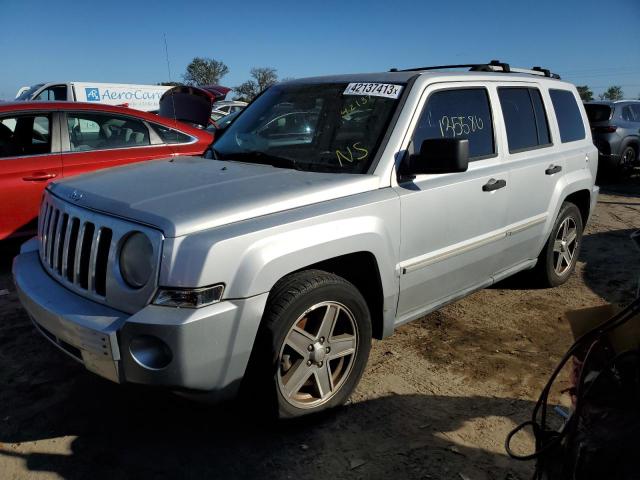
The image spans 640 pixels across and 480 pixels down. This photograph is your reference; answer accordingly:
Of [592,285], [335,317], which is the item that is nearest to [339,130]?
[335,317]

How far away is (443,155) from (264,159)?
44.0 inches

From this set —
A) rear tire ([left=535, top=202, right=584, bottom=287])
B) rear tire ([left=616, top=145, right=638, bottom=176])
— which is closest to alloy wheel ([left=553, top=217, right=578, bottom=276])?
rear tire ([left=535, top=202, right=584, bottom=287])

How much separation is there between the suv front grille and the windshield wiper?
1128 mm

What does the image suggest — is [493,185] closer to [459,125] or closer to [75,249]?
[459,125]

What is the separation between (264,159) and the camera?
3332mm

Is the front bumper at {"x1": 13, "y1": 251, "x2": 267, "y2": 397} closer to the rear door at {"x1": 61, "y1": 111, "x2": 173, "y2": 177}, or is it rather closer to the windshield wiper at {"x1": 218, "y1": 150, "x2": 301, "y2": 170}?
the windshield wiper at {"x1": 218, "y1": 150, "x2": 301, "y2": 170}

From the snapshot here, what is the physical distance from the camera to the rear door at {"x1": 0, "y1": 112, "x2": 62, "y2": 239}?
4.93 metres

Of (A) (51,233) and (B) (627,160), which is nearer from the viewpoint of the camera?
(A) (51,233)

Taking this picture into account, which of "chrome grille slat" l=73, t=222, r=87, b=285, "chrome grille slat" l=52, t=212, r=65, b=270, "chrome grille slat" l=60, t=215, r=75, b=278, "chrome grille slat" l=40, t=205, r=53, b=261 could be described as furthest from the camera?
"chrome grille slat" l=40, t=205, r=53, b=261

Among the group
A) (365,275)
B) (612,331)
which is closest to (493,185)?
(365,275)

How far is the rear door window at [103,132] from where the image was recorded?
5441 mm

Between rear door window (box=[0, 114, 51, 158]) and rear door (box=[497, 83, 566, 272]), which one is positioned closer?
rear door (box=[497, 83, 566, 272])

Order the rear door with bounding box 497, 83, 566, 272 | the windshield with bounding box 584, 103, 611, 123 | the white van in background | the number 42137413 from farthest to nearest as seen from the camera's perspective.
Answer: the white van in background → the windshield with bounding box 584, 103, 611, 123 → the rear door with bounding box 497, 83, 566, 272 → the number 42137413

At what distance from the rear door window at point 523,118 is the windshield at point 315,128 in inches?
44.9
